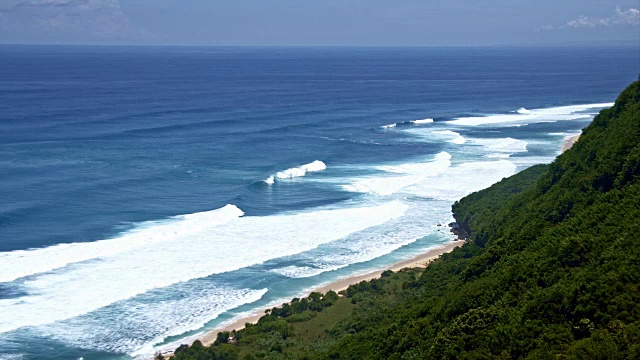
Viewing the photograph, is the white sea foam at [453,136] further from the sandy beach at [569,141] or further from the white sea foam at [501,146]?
the sandy beach at [569,141]

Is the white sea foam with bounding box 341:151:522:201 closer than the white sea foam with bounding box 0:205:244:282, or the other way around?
the white sea foam with bounding box 0:205:244:282

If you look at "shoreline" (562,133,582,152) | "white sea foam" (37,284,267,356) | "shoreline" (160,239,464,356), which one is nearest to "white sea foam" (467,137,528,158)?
"shoreline" (562,133,582,152)

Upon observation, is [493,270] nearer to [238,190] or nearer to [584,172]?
[584,172]

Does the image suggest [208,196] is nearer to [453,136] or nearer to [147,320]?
[147,320]

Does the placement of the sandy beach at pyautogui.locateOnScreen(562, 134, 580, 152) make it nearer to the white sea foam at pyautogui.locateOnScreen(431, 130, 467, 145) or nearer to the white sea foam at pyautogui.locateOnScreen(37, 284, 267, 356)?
the white sea foam at pyautogui.locateOnScreen(431, 130, 467, 145)

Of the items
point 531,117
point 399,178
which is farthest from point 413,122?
point 399,178

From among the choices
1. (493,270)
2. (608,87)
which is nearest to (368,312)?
(493,270)
